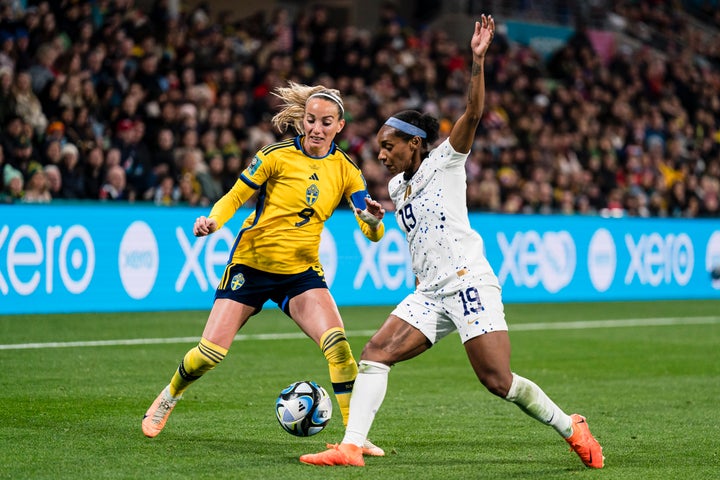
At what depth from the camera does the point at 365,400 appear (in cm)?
659

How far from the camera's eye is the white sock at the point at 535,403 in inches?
256

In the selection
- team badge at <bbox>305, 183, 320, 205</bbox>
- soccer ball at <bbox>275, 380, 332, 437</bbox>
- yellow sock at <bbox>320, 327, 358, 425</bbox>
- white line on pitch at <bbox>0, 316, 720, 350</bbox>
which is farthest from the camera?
white line on pitch at <bbox>0, 316, 720, 350</bbox>

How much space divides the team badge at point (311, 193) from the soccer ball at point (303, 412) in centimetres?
122

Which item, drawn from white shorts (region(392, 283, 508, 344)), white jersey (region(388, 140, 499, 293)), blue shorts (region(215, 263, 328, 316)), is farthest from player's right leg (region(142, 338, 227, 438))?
white jersey (region(388, 140, 499, 293))

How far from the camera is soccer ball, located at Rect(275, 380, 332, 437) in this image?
712cm

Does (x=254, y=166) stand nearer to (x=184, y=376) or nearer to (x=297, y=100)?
(x=297, y=100)

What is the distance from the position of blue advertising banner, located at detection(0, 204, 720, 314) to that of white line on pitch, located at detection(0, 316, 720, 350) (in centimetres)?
229

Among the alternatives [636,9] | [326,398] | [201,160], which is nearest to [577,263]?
[201,160]

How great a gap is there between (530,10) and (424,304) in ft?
84.5

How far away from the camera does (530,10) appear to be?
102 ft

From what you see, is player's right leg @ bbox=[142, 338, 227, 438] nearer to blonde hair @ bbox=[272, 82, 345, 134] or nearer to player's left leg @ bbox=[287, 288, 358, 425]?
player's left leg @ bbox=[287, 288, 358, 425]

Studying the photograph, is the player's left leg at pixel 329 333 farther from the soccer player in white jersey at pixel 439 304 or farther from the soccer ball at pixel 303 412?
the soccer player in white jersey at pixel 439 304

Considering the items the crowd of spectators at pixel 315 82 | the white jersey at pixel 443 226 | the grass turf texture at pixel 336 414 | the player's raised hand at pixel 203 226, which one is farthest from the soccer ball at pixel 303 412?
the crowd of spectators at pixel 315 82

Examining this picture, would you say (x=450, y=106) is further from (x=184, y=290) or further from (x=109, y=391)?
(x=109, y=391)
